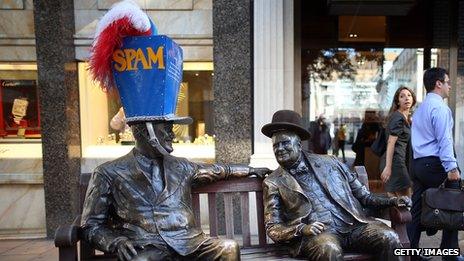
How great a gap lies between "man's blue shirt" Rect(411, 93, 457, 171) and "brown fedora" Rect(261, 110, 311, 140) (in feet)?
4.47

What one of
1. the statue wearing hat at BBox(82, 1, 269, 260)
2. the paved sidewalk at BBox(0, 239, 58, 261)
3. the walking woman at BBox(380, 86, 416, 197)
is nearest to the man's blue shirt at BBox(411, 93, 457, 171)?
the walking woman at BBox(380, 86, 416, 197)

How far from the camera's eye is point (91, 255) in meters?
3.09

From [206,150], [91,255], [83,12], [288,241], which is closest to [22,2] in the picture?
[83,12]

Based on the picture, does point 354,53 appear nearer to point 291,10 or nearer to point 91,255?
point 291,10

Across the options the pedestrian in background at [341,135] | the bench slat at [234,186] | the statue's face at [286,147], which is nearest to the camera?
the statue's face at [286,147]

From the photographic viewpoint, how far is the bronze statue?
2664mm

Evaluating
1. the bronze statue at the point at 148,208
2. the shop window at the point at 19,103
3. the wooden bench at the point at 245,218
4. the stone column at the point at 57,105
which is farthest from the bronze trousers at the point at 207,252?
the shop window at the point at 19,103

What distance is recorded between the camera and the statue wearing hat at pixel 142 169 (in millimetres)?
2668

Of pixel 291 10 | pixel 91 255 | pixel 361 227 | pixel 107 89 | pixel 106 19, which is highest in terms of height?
pixel 291 10

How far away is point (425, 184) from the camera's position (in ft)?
13.0

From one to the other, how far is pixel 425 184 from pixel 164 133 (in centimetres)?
253

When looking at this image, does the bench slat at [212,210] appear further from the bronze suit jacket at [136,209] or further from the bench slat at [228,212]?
the bronze suit jacket at [136,209]

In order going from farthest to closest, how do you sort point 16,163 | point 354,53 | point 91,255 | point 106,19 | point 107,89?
1. point 354,53
2. point 16,163
3. point 91,255
4. point 107,89
5. point 106,19

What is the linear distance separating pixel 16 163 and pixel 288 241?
4171mm
